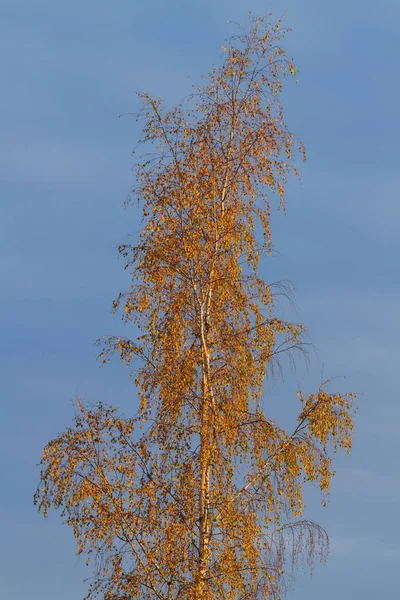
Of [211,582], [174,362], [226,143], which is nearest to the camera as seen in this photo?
[211,582]

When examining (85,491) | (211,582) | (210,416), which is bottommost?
(211,582)

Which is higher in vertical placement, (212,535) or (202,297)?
(202,297)

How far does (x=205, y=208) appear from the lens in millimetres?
20109

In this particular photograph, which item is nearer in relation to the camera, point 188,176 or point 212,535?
point 212,535

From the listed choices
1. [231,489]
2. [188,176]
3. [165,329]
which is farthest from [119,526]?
[188,176]

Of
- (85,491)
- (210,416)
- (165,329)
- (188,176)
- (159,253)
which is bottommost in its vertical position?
(85,491)

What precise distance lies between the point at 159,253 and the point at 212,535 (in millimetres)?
4952

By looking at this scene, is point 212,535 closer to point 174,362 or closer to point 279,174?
point 174,362

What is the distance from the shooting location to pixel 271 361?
1922 centimetres

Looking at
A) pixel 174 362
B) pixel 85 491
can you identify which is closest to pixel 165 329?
pixel 174 362

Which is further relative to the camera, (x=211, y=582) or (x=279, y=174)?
(x=279, y=174)

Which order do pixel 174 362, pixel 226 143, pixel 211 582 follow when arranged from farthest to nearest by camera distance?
pixel 226 143 < pixel 174 362 < pixel 211 582

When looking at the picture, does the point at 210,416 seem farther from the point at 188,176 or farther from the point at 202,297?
the point at 188,176

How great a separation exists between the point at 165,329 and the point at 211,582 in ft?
14.2
